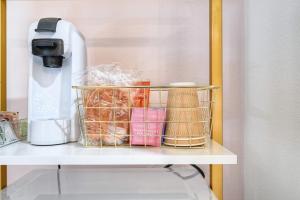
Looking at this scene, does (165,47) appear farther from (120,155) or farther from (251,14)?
A: (120,155)

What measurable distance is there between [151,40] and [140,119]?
520mm

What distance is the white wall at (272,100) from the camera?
2.28 feet

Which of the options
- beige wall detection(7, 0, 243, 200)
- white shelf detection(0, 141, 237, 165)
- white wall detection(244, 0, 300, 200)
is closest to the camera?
white shelf detection(0, 141, 237, 165)

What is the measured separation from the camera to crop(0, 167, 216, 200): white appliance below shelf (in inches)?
27.8

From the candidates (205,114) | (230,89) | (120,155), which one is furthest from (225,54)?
(120,155)

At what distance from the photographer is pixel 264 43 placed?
2.92ft

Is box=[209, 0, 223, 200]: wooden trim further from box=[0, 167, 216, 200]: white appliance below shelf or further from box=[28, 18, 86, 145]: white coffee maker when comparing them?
box=[28, 18, 86, 145]: white coffee maker

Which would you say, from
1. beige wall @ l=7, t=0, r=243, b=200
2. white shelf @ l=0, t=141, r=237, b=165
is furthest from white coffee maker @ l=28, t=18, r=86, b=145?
beige wall @ l=7, t=0, r=243, b=200

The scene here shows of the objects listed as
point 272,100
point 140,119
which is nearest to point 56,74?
point 140,119

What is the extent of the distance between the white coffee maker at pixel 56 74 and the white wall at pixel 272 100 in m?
0.61

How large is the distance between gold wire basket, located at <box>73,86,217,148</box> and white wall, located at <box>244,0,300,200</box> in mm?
232

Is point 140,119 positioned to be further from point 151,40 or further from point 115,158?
point 151,40

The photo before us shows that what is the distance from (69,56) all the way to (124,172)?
46 cm

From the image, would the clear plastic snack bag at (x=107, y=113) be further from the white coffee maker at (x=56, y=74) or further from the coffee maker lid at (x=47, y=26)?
the coffee maker lid at (x=47, y=26)
